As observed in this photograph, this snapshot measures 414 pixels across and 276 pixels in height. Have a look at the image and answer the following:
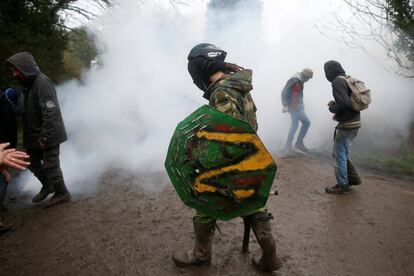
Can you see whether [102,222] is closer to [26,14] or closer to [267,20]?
[26,14]

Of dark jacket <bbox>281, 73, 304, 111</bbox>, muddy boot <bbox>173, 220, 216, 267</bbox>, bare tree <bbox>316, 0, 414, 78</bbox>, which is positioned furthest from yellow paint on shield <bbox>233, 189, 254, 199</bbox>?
bare tree <bbox>316, 0, 414, 78</bbox>

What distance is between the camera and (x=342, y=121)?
418 centimetres

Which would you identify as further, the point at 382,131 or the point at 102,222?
the point at 382,131

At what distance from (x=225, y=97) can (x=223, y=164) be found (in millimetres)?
462

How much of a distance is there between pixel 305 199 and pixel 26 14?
25.5 ft

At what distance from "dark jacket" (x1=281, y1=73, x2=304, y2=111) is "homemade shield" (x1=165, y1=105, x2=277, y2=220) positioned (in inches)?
199

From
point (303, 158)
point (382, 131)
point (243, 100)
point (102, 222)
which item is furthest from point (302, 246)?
point (382, 131)

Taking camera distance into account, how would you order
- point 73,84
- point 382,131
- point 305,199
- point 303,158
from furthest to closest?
point 73,84, point 382,131, point 303,158, point 305,199

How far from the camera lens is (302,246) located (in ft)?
10.1

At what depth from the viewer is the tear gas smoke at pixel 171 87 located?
660 centimetres

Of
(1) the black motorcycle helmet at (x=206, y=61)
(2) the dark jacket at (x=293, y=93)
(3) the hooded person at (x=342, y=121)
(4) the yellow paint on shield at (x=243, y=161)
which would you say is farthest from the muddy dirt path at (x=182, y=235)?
(2) the dark jacket at (x=293, y=93)

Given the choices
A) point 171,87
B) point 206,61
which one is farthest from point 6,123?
point 171,87

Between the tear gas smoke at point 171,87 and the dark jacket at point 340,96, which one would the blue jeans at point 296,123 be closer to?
the tear gas smoke at point 171,87

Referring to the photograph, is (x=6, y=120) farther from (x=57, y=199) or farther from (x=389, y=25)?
(x=389, y=25)
